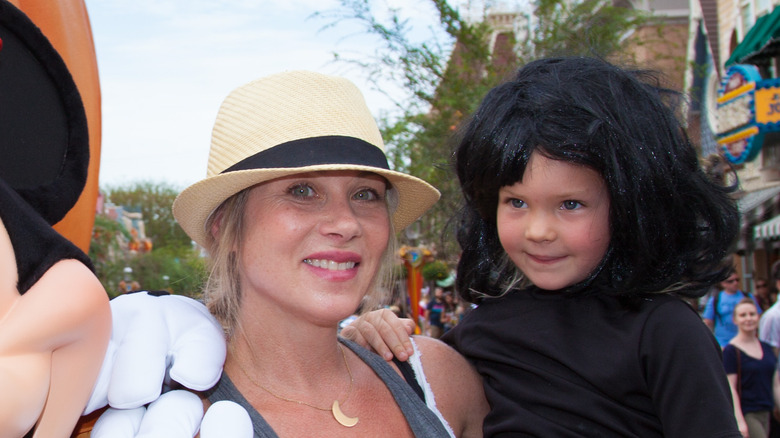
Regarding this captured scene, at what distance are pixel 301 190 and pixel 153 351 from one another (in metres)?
0.61

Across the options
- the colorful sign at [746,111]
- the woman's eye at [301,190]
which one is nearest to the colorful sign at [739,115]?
the colorful sign at [746,111]

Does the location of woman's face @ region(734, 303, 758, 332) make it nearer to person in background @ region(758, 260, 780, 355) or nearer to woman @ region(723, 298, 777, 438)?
woman @ region(723, 298, 777, 438)

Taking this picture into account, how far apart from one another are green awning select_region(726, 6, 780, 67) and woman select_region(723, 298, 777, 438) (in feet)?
24.8

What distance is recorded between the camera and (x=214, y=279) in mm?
1971

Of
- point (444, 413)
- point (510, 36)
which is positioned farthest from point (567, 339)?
point (510, 36)

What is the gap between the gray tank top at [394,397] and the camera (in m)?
1.69

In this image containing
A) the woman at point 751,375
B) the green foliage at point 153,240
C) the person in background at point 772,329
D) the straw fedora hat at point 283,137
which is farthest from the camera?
the green foliage at point 153,240

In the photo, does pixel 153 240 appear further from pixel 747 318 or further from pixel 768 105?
pixel 747 318

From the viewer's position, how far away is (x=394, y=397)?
1.98 metres

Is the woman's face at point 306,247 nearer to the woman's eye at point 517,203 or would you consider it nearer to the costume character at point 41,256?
the woman's eye at point 517,203

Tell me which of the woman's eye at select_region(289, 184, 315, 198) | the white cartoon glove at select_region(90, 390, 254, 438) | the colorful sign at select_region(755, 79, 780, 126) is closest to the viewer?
the white cartoon glove at select_region(90, 390, 254, 438)

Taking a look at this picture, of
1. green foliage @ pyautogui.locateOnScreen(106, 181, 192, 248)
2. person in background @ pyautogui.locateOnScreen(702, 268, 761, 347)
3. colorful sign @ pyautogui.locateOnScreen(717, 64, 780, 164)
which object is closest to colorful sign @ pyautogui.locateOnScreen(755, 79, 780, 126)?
colorful sign @ pyautogui.locateOnScreen(717, 64, 780, 164)

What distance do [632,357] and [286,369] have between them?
89 cm

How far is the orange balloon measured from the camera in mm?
1325
